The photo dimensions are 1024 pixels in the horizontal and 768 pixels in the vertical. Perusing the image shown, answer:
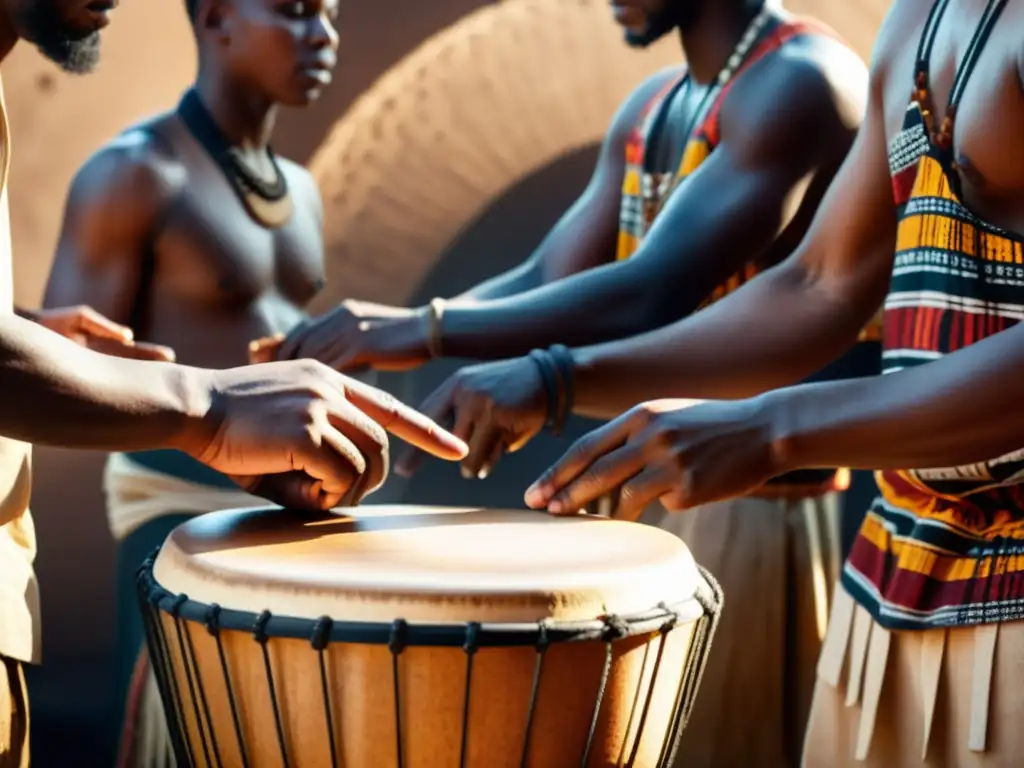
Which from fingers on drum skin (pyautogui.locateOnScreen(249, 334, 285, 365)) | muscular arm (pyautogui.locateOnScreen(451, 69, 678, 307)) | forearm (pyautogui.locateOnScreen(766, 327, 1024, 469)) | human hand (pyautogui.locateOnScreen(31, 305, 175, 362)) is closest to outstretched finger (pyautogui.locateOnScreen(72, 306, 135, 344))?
human hand (pyautogui.locateOnScreen(31, 305, 175, 362))

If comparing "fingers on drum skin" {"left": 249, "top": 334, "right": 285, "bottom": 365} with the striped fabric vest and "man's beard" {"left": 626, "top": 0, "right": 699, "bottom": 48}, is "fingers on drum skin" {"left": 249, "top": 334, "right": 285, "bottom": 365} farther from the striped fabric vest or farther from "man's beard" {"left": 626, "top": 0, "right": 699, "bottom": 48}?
"man's beard" {"left": 626, "top": 0, "right": 699, "bottom": 48}

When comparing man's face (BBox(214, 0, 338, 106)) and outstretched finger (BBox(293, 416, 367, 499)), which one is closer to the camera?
outstretched finger (BBox(293, 416, 367, 499))

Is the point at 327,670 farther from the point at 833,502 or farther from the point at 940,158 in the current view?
the point at 833,502

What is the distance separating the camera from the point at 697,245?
1.96 meters

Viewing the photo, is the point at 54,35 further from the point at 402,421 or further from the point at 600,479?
the point at 600,479

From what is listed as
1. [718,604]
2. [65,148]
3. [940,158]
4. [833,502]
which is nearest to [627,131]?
[833,502]

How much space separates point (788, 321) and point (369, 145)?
6.98 ft

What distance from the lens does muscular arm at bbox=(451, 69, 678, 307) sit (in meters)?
2.39

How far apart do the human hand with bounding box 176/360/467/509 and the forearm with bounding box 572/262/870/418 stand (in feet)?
1.25

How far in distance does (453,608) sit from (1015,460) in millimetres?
557

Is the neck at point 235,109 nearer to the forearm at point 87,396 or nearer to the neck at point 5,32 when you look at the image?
the neck at point 5,32

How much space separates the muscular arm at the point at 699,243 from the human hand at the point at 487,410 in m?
0.28

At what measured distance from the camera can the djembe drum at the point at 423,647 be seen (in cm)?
115

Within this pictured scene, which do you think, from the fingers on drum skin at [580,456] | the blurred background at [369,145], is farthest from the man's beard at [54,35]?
the blurred background at [369,145]
